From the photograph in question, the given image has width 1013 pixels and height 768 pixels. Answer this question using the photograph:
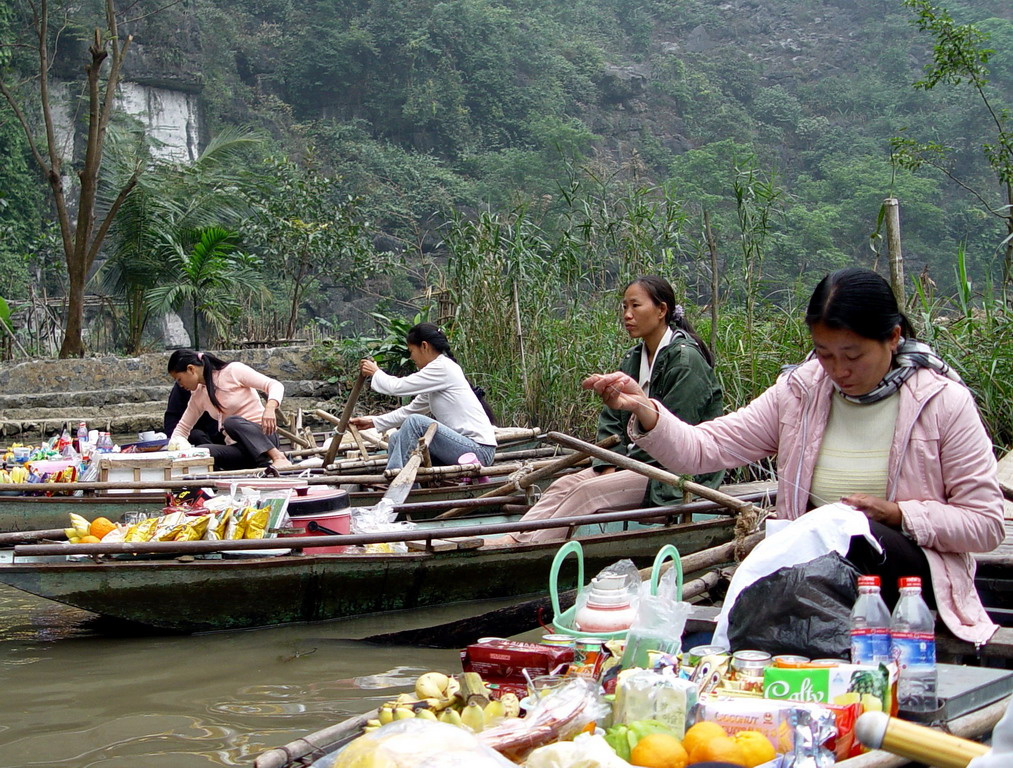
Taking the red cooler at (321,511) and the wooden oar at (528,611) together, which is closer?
the wooden oar at (528,611)

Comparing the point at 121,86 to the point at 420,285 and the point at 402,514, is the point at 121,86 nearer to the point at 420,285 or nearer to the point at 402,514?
the point at 420,285

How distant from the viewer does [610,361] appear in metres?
7.69

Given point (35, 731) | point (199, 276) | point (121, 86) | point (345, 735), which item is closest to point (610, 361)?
point (35, 731)

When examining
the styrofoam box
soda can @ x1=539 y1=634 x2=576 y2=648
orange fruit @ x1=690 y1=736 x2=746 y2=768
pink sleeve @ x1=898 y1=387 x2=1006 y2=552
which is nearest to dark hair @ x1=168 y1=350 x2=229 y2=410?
the styrofoam box

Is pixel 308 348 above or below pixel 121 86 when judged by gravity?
below

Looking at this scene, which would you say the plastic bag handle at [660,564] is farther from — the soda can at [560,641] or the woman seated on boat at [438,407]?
the woman seated on boat at [438,407]

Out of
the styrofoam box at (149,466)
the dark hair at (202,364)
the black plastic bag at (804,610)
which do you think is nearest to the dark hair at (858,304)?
the black plastic bag at (804,610)

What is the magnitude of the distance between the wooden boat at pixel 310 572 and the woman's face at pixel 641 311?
79 centimetres

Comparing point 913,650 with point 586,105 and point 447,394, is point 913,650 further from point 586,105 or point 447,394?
point 586,105

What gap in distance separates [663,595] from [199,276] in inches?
510

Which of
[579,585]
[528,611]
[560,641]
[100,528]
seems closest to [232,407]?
[100,528]

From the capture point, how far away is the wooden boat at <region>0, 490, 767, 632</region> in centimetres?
424

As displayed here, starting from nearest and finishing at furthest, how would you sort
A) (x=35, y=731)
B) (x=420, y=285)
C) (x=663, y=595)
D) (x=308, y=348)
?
(x=663, y=595)
(x=35, y=731)
(x=308, y=348)
(x=420, y=285)

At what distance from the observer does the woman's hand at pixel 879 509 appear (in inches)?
98.9
